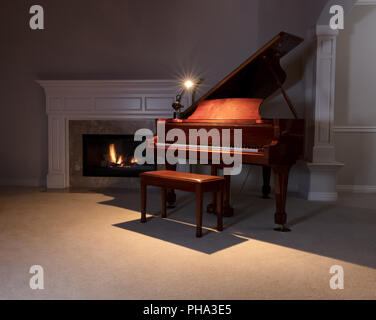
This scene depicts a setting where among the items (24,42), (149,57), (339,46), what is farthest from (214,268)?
(24,42)

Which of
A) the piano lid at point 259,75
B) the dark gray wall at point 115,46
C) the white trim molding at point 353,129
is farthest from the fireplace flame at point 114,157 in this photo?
the white trim molding at point 353,129

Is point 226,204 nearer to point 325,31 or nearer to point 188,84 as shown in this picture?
point 188,84

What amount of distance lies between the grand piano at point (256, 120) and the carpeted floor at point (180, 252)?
17.2 inches

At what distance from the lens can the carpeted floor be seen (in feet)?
6.34

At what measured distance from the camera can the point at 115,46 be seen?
16.7 feet

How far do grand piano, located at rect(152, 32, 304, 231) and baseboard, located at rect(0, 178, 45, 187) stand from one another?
7.93 ft

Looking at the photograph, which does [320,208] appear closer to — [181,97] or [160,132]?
[160,132]

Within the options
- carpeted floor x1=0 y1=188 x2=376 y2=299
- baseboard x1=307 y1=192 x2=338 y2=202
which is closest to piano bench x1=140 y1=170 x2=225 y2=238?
carpeted floor x1=0 y1=188 x2=376 y2=299

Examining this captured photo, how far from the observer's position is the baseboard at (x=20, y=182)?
17.5 feet

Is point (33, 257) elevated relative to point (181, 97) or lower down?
lower down

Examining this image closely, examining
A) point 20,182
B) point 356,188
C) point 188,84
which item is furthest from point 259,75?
point 20,182

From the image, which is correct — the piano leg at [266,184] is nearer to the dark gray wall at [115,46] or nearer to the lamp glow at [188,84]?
the dark gray wall at [115,46]
